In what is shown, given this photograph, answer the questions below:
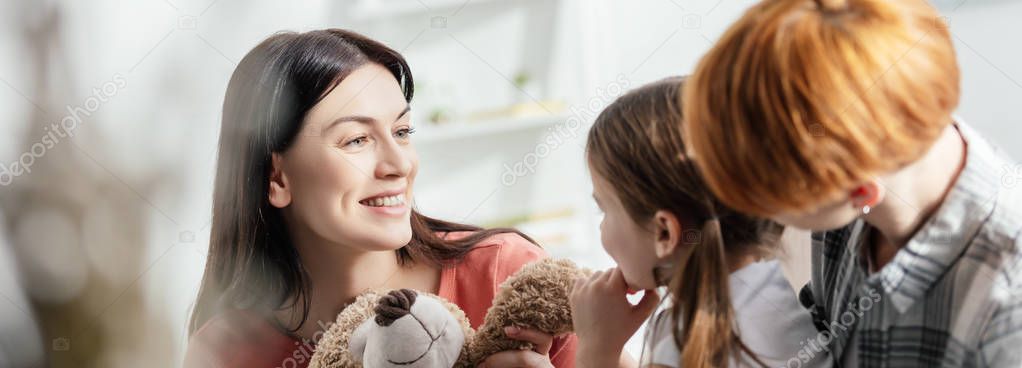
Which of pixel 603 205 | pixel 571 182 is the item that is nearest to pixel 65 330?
pixel 603 205

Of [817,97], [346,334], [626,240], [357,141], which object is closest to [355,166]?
[357,141]

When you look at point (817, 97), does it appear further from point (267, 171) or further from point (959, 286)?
point (267, 171)

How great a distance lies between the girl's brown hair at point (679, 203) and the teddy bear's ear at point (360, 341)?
21cm

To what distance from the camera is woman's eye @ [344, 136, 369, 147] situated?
32.4 inches

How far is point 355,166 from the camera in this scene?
820mm

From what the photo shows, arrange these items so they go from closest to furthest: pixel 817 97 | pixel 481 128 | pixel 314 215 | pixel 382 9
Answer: pixel 817 97 < pixel 314 215 < pixel 382 9 < pixel 481 128

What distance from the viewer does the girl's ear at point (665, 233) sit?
67cm

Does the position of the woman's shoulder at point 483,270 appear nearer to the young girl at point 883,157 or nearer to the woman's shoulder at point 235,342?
the woman's shoulder at point 235,342

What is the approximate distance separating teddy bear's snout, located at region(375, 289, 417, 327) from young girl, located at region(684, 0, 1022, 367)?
26cm

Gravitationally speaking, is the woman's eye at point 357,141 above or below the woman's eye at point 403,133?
above

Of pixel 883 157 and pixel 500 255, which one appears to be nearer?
pixel 883 157

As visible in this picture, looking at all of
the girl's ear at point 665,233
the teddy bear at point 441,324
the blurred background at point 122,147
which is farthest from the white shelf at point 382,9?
the girl's ear at point 665,233

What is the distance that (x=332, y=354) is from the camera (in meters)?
0.76

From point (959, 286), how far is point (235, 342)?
2.06 feet
